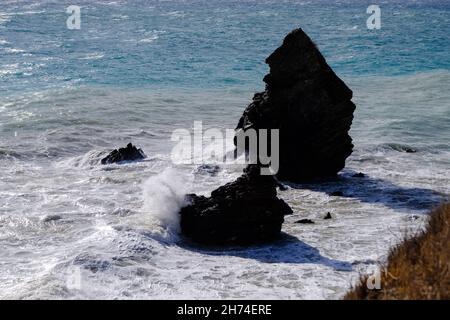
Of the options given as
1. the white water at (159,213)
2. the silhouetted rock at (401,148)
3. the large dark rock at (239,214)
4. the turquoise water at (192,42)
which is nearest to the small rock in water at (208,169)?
the white water at (159,213)

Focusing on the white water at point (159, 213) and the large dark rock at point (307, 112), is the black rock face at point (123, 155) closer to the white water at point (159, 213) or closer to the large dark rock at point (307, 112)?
the white water at point (159, 213)

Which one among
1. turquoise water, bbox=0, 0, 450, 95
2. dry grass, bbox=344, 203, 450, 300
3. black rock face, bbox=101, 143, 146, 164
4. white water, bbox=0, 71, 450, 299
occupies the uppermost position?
turquoise water, bbox=0, 0, 450, 95

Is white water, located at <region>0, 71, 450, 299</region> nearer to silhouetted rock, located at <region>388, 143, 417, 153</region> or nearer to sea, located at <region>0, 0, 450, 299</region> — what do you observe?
sea, located at <region>0, 0, 450, 299</region>

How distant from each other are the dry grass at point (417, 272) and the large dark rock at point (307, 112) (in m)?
10.1

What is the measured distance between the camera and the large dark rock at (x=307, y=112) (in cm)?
1992

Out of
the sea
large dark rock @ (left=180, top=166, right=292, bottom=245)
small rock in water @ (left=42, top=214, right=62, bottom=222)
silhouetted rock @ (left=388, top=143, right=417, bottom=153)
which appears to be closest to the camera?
the sea

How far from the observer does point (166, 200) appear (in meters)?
15.7

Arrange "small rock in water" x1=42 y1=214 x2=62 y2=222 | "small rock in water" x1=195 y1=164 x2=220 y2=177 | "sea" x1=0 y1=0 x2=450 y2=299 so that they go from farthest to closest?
"small rock in water" x1=195 y1=164 x2=220 y2=177
"small rock in water" x1=42 y1=214 x2=62 y2=222
"sea" x1=0 y1=0 x2=450 y2=299

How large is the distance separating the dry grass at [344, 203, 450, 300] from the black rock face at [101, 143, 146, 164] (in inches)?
533

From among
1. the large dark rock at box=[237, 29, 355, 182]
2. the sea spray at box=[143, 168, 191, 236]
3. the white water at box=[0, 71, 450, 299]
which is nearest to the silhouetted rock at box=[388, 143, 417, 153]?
the white water at box=[0, 71, 450, 299]

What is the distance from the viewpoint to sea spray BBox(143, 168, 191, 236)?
15181 millimetres

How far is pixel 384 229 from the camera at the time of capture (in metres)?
15.1
